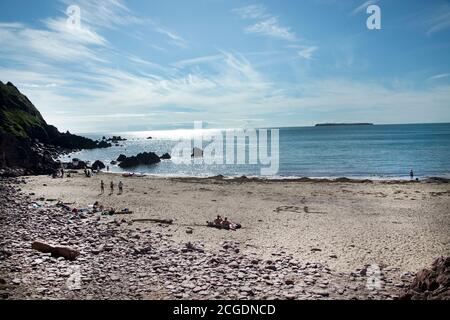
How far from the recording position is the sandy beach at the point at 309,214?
50.8ft

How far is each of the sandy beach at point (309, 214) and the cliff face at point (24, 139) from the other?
10.5 m

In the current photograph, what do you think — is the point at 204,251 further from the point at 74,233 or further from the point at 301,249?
the point at 74,233

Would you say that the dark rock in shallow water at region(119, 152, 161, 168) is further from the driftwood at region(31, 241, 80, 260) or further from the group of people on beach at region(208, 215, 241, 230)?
the driftwood at region(31, 241, 80, 260)

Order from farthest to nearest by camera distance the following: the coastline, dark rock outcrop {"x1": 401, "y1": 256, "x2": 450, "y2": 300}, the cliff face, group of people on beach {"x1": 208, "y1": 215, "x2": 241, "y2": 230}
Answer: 1. the cliff face
2. group of people on beach {"x1": 208, "y1": 215, "x2": 241, "y2": 230}
3. the coastline
4. dark rock outcrop {"x1": 401, "y1": 256, "x2": 450, "y2": 300}

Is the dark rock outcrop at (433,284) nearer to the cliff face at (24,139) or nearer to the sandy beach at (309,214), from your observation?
the sandy beach at (309,214)

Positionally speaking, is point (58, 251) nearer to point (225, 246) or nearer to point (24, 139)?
point (225, 246)

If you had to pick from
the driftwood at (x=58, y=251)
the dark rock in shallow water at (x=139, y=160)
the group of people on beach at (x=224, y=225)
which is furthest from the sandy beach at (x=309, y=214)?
the dark rock in shallow water at (x=139, y=160)

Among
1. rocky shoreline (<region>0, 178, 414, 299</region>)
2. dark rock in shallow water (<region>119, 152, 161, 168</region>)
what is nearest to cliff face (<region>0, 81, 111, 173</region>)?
dark rock in shallow water (<region>119, 152, 161, 168</region>)

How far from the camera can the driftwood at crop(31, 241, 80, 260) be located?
1213 cm

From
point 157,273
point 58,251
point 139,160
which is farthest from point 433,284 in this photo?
point 139,160

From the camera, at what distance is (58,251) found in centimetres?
1220

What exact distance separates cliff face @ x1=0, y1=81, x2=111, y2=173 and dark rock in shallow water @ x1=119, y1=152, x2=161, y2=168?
1507cm

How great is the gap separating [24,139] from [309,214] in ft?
160
